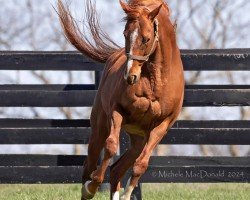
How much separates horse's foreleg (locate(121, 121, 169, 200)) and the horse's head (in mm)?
699

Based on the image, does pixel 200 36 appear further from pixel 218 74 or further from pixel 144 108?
pixel 144 108

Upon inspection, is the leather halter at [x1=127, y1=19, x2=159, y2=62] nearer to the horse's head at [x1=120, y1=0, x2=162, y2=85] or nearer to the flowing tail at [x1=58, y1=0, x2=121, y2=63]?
the horse's head at [x1=120, y1=0, x2=162, y2=85]

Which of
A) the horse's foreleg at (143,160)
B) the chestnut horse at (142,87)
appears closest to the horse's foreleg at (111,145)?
the chestnut horse at (142,87)

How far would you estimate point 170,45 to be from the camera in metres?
8.01

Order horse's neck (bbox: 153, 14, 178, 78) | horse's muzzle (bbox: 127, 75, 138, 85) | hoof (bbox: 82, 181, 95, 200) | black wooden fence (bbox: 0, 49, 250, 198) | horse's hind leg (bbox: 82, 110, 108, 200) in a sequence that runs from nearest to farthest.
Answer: horse's muzzle (bbox: 127, 75, 138, 85)
horse's neck (bbox: 153, 14, 178, 78)
hoof (bbox: 82, 181, 95, 200)
horse's hind leg (bbox: 82, 110, 108, 200)
black wooden fence (bbox: 0, 49, 250, 198)

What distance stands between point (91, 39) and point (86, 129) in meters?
1.21

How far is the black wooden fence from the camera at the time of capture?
10164mm

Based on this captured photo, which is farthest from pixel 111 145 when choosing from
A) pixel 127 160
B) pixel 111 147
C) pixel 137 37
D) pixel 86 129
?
pixel 86 129

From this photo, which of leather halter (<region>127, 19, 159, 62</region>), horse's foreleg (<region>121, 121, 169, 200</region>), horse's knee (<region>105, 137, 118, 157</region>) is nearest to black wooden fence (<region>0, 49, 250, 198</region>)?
horse's foreleg (<region>121, 121, 169, 200</region>)

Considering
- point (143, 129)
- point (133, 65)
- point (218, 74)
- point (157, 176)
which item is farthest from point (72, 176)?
point (218, 74)

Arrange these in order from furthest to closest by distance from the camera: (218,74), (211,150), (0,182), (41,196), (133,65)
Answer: (218,74) < (211,150) < (0,182) < (41,196) < (133,65)

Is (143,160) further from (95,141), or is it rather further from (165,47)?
(95,141)

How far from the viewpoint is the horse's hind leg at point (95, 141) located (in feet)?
28.5

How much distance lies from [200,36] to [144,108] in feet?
57.2
